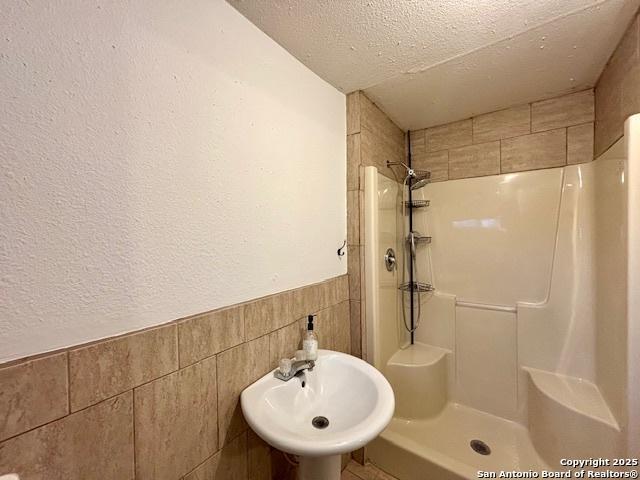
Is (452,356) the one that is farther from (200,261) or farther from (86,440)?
(86,440)

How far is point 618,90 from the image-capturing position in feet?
3.76

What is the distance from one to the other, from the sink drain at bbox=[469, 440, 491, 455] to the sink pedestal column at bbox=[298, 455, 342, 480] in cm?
102

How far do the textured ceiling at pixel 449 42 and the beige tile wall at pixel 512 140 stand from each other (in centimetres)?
11

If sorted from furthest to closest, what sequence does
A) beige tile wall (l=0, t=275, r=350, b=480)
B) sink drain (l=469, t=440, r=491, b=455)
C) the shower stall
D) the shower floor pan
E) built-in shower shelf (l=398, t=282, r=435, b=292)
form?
built-in shower shelf (l=398, t=282, r=435, b=292)
sink drain (l=469, t=440, r=491, b=455)
the shower floor pan
the shower stall
beige tile wall (l=0, t=275, r=350, b=480)

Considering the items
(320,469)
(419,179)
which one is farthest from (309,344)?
(419,179)

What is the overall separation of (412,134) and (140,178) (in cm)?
196

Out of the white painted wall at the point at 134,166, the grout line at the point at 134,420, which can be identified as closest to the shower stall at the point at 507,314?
the white painted wall at the point at 134,166

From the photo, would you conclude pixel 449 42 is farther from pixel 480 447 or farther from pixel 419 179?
pixel 480 447

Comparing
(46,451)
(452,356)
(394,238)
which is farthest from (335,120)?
(452,356)

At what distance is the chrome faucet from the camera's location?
980 mm

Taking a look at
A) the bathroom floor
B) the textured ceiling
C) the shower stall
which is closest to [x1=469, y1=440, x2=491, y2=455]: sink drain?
the shower stall

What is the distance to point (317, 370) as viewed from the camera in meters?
1.08

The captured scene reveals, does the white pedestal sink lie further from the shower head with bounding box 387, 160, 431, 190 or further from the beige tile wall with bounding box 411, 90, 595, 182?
the beige tile wall with bounding box 411, 90, 595, 182

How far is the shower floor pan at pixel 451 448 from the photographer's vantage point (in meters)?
1.26
